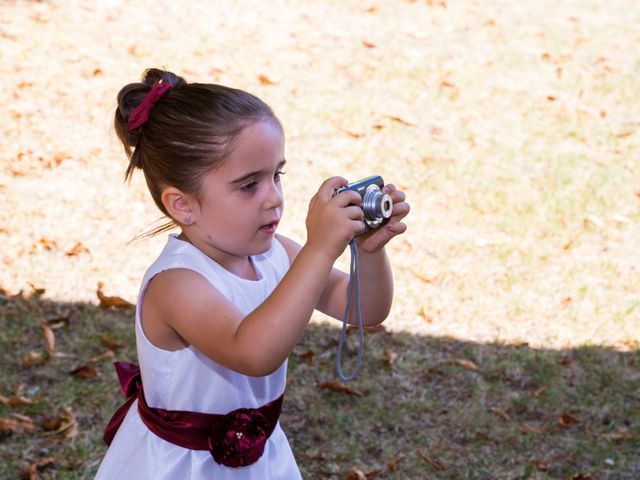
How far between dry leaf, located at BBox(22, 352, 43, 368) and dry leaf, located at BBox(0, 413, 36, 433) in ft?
1.28

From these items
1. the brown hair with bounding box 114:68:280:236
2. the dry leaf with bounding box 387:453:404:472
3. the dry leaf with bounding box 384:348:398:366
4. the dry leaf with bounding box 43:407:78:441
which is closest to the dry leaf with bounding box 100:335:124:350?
the dry leaf with bounding box 43:407:78:441

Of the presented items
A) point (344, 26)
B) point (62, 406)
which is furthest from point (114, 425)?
point (344, 26)

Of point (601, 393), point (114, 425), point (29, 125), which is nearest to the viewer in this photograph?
point (114, 425)

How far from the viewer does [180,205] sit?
2225mm

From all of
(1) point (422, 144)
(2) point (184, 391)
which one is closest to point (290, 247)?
(2) point (184, 391)

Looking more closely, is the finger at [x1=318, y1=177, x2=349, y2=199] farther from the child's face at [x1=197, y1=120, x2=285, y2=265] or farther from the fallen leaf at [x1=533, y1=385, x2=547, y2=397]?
the fallen leaf at [x1=533, y1=385, x2=547, y2=397]

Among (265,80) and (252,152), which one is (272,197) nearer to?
(252,152)

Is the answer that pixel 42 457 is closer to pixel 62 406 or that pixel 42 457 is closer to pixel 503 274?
pixel 62 406

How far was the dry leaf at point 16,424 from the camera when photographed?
3.54 metres

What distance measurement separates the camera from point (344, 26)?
827 cm

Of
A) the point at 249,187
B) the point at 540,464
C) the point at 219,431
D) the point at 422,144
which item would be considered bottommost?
the point at 422,144

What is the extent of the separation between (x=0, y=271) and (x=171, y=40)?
3524 mm

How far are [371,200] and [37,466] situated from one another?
1.99 meters

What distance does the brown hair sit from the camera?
214 centimetres
